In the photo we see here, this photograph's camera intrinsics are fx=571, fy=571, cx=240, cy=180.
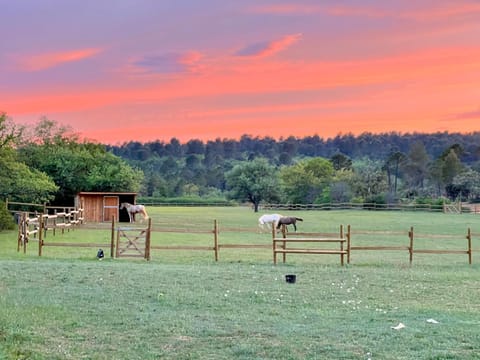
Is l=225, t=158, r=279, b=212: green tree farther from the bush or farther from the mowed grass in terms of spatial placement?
the mowed grass

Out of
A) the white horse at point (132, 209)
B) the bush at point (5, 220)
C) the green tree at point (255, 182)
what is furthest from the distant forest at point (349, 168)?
the bush at point (5, 220)

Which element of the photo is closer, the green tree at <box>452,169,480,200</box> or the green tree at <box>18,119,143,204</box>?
the green tree at <box>18,119,143,204</box>

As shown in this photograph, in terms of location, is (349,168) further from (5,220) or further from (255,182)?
(5,220)

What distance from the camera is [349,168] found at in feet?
352

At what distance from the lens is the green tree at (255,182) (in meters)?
75.6

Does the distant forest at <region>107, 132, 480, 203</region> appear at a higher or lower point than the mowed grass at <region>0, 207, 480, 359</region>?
higher

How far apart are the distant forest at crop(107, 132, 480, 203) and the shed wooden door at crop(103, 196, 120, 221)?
3417 centimetres

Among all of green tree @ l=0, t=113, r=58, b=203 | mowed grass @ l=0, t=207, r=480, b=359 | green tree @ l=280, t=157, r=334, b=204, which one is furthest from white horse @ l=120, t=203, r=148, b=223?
green tree @ l=280, t=157, r=334, b=204

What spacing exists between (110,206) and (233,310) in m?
37.5

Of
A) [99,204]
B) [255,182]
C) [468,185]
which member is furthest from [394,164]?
[99,204]

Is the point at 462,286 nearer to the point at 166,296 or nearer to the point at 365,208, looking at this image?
the point at 166,296

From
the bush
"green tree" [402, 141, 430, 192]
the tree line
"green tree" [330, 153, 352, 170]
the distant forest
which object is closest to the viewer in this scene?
the bush

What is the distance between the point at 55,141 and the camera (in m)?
52.6

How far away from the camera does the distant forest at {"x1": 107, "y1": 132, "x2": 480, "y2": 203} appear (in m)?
87.7
